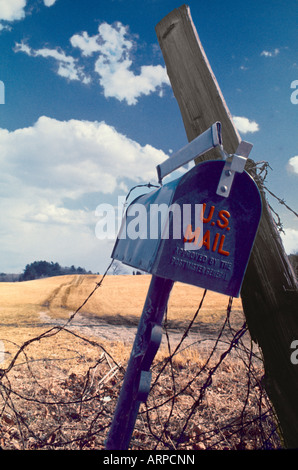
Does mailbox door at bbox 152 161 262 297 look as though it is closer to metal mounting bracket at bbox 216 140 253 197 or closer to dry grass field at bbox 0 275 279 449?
metal mounting bracket at bbox 216 140 253 197

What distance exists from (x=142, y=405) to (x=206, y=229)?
231 cm

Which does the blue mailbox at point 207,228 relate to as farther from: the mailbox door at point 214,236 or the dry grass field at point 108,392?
the dry grass field at point 108,392

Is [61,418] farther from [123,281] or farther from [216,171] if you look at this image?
[123,281]

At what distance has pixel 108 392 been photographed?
10.0ft

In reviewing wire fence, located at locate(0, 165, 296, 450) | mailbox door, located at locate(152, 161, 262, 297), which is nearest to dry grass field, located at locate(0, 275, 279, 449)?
wire fence, located at locate(0, 165, 296, 450)

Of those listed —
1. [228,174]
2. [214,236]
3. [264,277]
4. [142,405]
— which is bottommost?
[142,405]

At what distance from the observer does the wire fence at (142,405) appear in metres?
2.29

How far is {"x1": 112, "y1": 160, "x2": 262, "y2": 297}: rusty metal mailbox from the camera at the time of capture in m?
1.37

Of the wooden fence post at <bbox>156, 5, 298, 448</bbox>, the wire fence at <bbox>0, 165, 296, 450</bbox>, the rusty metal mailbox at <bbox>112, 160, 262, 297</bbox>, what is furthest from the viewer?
the wire fence at <bbox>0, 165, 296, 450</bbox>

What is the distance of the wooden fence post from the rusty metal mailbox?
543 mm

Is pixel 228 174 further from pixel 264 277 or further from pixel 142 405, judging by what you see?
pixel 142 405

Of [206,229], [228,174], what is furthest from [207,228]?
[228,174]
